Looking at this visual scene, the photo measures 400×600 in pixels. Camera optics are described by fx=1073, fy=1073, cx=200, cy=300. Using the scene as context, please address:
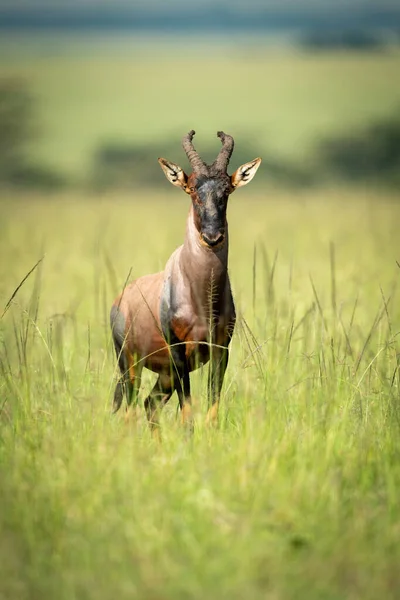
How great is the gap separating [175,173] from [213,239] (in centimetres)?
81

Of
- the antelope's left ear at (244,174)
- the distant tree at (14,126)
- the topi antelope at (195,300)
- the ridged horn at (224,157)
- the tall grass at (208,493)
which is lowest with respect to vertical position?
the tall grass at (208,493)

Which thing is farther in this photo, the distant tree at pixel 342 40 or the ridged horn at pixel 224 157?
the distant tree at pixel 342 40

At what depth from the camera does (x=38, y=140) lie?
48312 millimetres

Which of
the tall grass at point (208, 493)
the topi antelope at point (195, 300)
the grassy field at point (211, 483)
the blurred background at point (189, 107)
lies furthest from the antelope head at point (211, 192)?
the blurred background at point (189, 107)

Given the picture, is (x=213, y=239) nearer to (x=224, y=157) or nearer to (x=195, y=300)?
(x=195, y=300)

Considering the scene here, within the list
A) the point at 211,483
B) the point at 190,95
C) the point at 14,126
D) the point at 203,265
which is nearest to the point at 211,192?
the point at 203,265

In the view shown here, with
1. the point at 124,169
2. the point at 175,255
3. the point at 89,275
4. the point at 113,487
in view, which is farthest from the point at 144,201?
the point at 113,487

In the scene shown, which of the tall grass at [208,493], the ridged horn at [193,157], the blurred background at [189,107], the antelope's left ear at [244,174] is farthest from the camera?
the blurred background at [189,107]

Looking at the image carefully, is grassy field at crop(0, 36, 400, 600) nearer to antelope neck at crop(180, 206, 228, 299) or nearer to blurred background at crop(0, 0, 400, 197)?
antelope neck at crop(180, 206, 228, 299)

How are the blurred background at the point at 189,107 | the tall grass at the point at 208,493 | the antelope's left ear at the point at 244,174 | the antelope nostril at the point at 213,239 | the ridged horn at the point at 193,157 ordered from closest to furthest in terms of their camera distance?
the tall grass at the point at 208,493 < the antelope nostril at the point at 213,239 < the ridged horn at the point at 193,157 < the antelope's left ear at the point at 244,174 < the blurred background at the point at 189,107

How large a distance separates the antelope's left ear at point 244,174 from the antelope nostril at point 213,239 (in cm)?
56

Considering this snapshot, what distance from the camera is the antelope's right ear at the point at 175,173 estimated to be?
7.68 m

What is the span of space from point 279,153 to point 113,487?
40348 mm

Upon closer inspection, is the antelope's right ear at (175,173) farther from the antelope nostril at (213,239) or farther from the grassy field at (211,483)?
the grassy field at (211,483)
